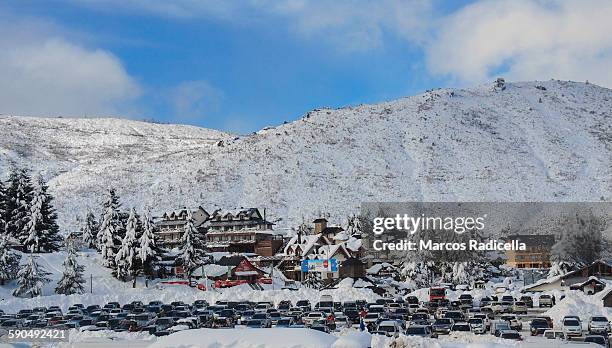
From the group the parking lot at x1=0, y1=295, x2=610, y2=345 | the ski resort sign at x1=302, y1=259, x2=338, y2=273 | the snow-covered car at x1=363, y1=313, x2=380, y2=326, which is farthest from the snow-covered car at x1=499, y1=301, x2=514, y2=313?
the ski resort sign at x1=302, y1=259, x2=338, y2=273

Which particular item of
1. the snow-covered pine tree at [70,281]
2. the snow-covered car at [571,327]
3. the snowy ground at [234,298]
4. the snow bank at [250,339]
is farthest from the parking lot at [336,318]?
the snow bank at [250,339]

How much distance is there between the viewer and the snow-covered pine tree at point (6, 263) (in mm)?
63438

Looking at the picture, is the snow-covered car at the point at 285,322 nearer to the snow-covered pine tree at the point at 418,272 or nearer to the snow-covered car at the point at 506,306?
the snow-covered car at the point at 506,306

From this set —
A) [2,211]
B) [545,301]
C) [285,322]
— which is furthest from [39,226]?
[545,301]

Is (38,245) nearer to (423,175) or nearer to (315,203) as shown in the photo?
(315,203)

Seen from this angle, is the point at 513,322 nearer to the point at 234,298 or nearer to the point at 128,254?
the point at 234,298

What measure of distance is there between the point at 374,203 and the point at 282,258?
184 feet

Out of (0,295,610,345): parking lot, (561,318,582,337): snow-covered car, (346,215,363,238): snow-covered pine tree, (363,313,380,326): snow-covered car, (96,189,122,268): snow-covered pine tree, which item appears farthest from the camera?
(346,215,363,238): snow-covered pine tree

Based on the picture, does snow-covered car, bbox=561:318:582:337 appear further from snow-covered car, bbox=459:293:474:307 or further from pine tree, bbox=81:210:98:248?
pine tree, bbox=81:210:98:248

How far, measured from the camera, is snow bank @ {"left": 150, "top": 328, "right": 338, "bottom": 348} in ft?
74.2

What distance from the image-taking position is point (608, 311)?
158 ft

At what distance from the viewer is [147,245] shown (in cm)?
7231

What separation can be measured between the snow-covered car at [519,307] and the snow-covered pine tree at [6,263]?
1690 inches

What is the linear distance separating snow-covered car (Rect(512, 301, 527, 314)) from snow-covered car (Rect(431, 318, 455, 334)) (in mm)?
11505
